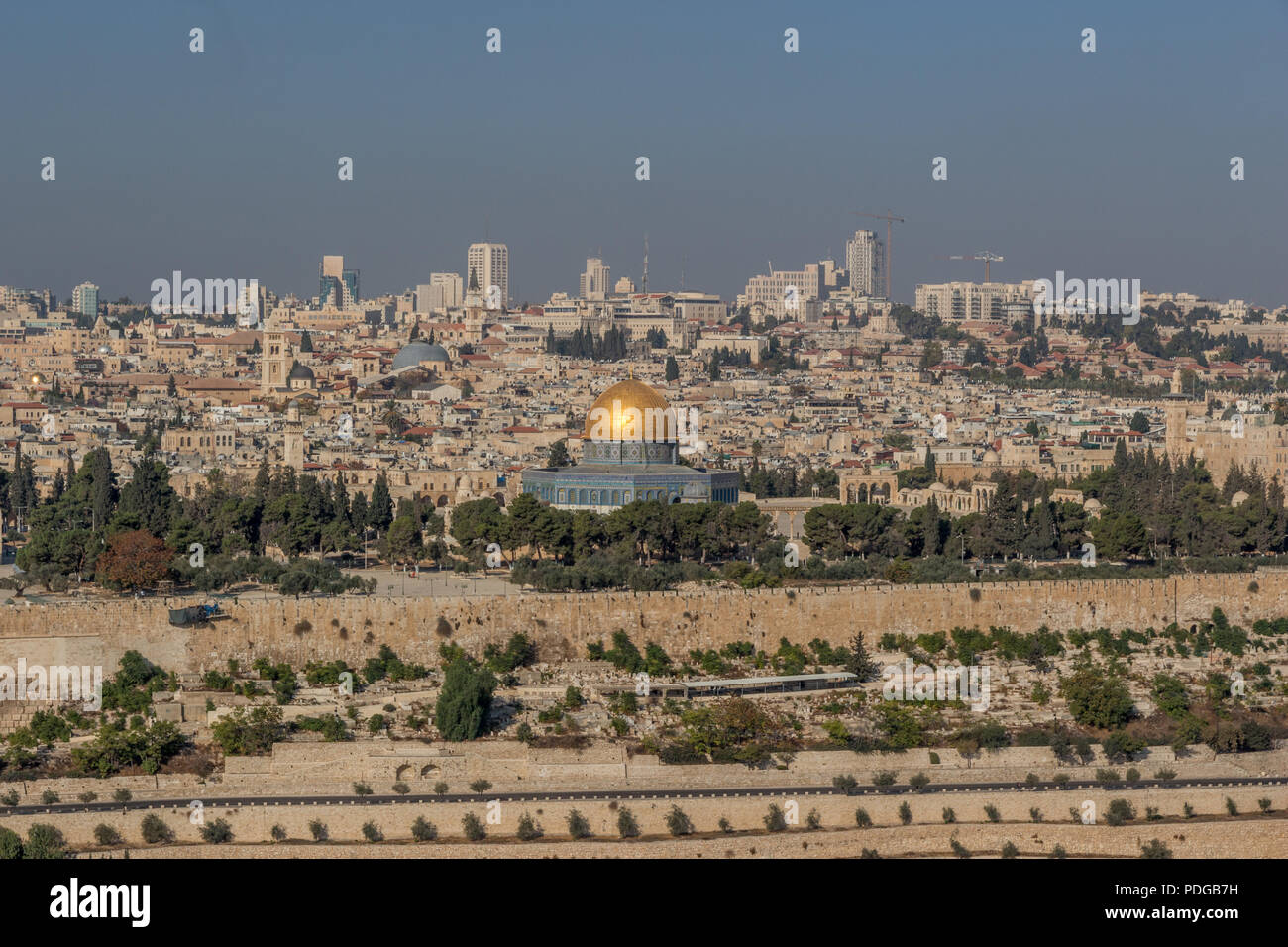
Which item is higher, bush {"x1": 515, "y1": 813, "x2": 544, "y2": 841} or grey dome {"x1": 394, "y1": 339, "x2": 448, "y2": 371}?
grey dome {"x1": 394, "y1": 339, "x2": 448, "y2": 371}

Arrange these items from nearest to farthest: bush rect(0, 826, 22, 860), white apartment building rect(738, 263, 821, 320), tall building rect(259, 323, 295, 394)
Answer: bush rect(0, 826, 22, 860), tall building rect(259, 323, 295, 394), white apartment building rect(738, 263, 821, 320)

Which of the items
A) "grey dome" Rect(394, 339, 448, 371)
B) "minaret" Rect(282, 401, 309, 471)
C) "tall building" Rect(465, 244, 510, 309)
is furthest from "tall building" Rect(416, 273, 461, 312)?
"minaret" Rect(282, 401, 309, 471)

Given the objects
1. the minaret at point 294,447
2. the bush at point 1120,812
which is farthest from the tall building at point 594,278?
the bush at point 1120,812

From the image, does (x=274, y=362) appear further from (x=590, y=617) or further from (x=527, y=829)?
(x=527, y=829)

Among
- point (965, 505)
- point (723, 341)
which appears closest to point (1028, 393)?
point (723, 341)

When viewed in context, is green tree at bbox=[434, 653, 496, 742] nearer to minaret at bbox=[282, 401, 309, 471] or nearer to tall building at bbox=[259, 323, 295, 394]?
minaret at bbox=[282, 401, 309, 471]

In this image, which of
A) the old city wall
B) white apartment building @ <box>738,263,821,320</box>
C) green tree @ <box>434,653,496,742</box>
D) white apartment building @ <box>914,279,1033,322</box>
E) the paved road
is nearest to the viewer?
the paved road

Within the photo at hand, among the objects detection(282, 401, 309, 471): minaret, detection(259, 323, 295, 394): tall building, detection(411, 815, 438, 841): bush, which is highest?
detection(259, 323, 295, 394): tall building

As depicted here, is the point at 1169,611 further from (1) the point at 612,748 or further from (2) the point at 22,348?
(2) the point at 22,348
